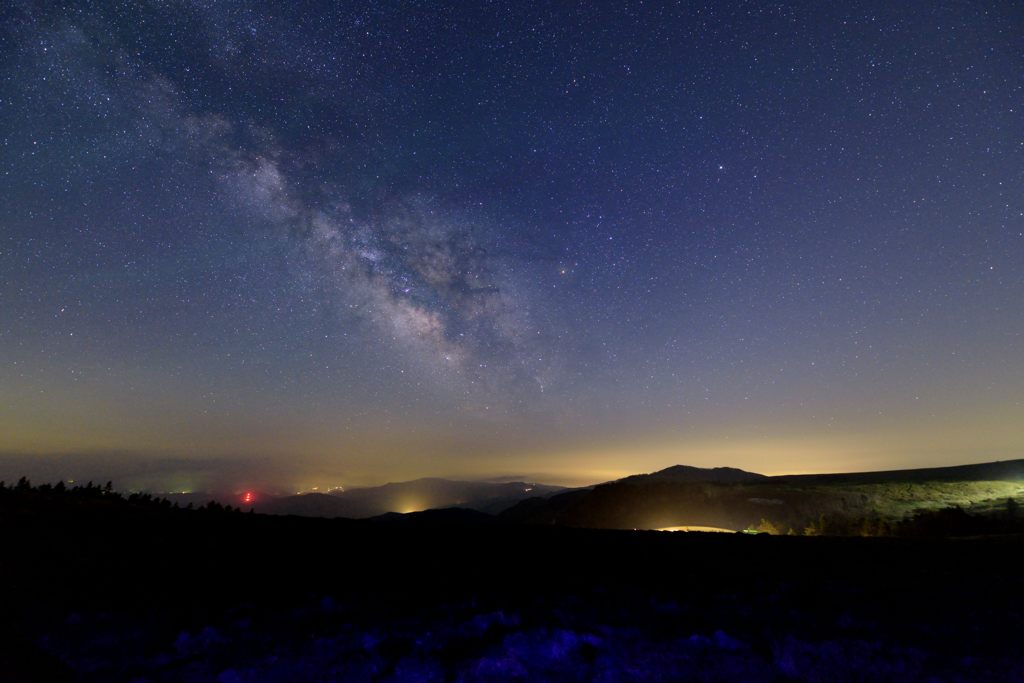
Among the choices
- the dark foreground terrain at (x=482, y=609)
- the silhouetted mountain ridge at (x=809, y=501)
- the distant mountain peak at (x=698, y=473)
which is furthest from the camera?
the distant mountain peak at (x=698, y=473)

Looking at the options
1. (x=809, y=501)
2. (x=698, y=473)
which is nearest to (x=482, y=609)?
(x=809, y=501)

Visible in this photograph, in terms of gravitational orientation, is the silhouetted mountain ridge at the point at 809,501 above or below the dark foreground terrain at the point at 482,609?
below

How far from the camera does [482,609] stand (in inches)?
161

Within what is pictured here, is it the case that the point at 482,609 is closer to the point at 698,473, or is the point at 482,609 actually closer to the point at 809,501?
the point at 809,501

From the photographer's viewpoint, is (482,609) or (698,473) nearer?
(482,609)

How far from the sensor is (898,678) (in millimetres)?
2873

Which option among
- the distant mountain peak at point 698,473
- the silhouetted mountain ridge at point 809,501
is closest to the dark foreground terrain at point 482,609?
the silhouetted mountain ridge at point 809,501

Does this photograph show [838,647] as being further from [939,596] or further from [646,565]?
[646,565]

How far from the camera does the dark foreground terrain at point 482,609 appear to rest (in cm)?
296

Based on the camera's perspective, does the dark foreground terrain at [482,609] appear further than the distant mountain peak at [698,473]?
No

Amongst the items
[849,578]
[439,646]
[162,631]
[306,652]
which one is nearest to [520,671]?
[439,646]

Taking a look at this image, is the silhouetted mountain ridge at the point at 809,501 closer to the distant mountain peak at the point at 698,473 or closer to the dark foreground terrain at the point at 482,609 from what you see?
the dark foreground terrain at the point at 482,609

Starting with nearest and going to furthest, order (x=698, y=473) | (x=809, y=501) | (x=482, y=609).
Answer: (x=482, y=609) < (x=809, y=501) < (x=698, y=473)

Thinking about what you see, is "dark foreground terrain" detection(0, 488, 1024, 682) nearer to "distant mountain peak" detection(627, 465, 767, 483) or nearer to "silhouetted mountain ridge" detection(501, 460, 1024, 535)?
"silhouetted mountain ridge" detection(501, 460, 1024, 535)
